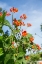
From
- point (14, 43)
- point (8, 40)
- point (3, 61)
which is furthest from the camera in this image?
point (14, 43)

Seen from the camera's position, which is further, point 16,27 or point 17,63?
point 16,27

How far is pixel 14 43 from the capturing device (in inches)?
164

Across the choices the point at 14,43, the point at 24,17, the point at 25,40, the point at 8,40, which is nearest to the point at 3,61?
the point at 8,40

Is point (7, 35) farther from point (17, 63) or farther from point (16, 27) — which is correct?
point (16, 27)

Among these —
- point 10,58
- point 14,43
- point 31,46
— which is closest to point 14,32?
point 14,43

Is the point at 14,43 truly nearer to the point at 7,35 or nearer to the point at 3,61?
the point at 7,35

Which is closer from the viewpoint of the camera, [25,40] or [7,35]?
[7,35]

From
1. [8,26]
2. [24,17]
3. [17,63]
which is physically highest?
[24,17]

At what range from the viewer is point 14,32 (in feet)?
13.9

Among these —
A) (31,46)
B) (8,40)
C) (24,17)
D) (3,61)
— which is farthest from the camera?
(24,17)

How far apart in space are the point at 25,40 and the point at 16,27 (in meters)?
0.40

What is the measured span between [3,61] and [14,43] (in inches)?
31.2

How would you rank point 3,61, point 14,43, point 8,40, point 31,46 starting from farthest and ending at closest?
point 31,46, point 14,43, point 8,40, point 3,61

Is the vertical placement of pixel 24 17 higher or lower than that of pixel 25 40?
higher
